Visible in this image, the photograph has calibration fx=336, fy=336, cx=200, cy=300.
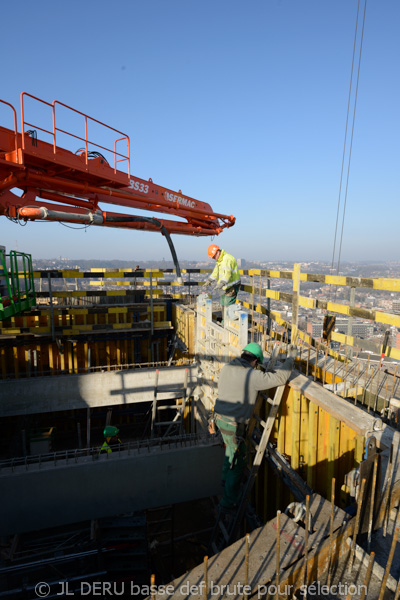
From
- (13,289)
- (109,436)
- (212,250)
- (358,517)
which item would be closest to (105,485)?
(109,436)

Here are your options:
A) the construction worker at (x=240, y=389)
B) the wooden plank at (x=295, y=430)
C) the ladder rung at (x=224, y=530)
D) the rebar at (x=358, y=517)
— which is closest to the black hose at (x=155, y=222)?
the construction worker at (x=240, y=389)

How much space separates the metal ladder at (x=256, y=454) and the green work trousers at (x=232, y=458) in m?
0.17

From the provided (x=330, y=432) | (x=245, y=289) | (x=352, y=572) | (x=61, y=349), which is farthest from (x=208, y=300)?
(x=352, y=572)

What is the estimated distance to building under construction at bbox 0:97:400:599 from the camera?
3.14 metres

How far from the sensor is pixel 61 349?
11.0 metres

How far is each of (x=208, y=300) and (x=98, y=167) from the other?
402cm

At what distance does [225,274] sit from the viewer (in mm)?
7762

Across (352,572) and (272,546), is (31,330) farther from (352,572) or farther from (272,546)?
(352,572)

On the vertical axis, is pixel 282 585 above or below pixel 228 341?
below

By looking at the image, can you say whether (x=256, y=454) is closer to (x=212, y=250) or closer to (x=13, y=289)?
(x=212, y=250)

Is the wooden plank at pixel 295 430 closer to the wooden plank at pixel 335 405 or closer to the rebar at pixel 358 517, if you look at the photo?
the wooden plank at pixel 335 405

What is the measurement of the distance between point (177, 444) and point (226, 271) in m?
3.94

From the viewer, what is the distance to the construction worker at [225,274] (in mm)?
7762

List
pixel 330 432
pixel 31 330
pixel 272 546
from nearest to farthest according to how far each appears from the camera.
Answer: pixel 272 546 → pixel 330 432 → pixel 31 330
